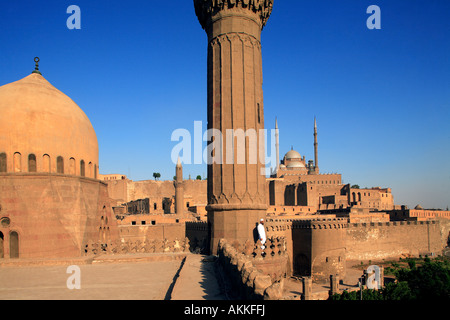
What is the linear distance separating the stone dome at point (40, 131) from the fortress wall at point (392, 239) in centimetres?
2935

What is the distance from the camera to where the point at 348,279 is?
32.2 meters

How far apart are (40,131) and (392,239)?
37.8 m

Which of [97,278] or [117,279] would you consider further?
[97,278]

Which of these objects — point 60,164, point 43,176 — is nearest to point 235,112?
point 60,164

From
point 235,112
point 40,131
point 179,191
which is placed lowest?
point 179,191

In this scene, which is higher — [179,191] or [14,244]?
[179,191]

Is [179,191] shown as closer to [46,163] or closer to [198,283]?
[46,163]

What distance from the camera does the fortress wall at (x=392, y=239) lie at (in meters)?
39.6

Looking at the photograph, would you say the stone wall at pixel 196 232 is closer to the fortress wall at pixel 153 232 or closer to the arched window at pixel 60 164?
the fortress wall at pixel 153 232

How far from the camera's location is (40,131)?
1830 centimetres

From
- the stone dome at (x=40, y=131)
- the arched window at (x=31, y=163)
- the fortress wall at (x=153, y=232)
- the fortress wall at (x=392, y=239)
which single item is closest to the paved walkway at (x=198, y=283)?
the stone dome at (x=40, y=131)

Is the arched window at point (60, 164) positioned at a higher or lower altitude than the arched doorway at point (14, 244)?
higher

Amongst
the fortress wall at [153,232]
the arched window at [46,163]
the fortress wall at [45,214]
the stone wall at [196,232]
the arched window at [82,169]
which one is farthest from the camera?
the fortress wall at [153,232]

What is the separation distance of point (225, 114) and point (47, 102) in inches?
350
